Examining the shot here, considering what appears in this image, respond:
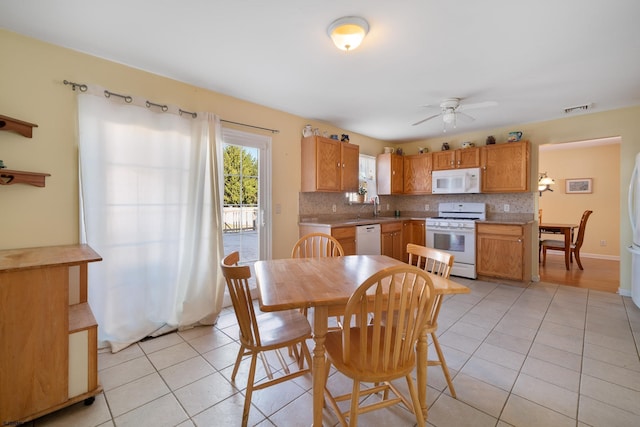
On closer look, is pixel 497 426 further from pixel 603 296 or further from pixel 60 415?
pixel 603 296

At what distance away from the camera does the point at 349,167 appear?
4.20 metres

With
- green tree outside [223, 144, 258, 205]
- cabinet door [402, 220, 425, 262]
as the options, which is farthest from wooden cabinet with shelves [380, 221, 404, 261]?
green tree outside [223, 144, 258, 205]

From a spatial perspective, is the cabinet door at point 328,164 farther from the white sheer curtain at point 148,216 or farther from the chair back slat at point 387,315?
the chair back slat at point 387,315

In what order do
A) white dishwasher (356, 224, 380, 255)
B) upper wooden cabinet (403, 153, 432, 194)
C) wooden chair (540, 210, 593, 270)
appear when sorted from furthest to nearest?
upper wooden cabinet (403, 153, 432, 194)
wooden chair (540, 210, 593, 270)
white dishwasher (356, 224, 380, 255)

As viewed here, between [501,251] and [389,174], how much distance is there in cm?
211

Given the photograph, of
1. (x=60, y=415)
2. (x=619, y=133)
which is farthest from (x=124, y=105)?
(x=619, y=133)

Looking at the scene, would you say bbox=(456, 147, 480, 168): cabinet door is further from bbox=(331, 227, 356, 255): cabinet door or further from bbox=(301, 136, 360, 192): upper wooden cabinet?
bbox=(331, 227, 356, 255): cabinet door

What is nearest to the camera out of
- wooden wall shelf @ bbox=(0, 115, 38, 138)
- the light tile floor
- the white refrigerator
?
the light tile floor

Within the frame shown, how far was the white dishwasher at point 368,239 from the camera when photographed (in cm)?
399

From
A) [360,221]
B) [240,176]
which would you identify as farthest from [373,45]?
[360,221]

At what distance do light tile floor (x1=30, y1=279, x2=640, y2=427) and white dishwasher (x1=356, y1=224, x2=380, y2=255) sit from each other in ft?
4.88

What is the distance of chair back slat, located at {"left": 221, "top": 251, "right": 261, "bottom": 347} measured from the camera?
1413 millimetres

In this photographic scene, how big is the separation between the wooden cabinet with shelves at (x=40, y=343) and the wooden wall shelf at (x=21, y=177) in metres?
0.53

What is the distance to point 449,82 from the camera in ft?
8.93
